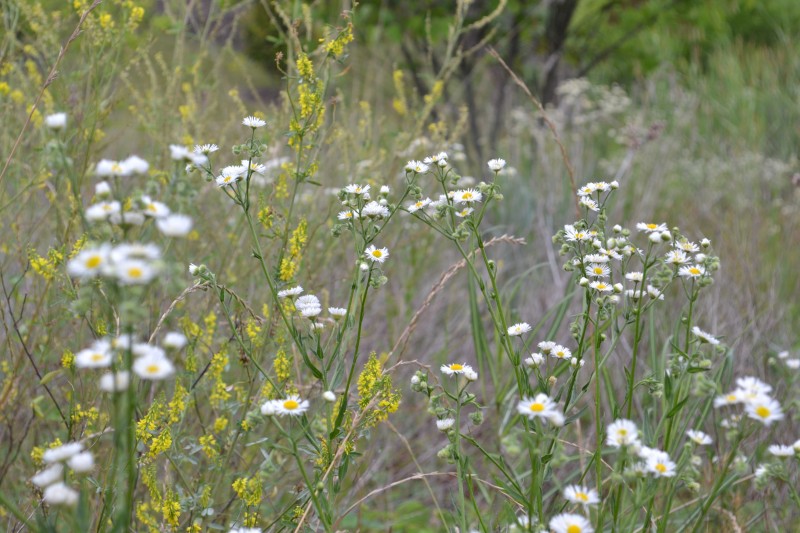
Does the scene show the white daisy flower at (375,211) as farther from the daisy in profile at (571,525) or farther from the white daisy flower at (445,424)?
the daisy in profile at (571,525)

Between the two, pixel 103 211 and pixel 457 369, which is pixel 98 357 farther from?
pixel 457 369

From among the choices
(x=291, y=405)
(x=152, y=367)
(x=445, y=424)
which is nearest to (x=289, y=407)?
(x=291, y=405)

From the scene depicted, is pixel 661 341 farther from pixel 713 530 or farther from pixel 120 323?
pixel 120 323

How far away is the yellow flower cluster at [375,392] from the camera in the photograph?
4.94ft

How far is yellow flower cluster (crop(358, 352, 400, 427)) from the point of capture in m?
1.51

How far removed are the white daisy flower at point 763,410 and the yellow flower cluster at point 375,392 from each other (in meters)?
0.63

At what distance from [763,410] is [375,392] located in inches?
27.4

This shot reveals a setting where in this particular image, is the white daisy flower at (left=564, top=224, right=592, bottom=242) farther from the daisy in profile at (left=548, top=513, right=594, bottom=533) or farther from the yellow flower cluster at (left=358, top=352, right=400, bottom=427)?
the daisy in profile at (left=548, top=513, right=594, bottom=533)

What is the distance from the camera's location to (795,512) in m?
2.43

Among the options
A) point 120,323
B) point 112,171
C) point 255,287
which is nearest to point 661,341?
point 255,287

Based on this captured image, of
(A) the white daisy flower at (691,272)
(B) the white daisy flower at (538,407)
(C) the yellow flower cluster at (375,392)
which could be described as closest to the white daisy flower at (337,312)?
(C) the yellow flower cluster at (375,392)

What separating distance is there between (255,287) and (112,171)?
68.3 inches

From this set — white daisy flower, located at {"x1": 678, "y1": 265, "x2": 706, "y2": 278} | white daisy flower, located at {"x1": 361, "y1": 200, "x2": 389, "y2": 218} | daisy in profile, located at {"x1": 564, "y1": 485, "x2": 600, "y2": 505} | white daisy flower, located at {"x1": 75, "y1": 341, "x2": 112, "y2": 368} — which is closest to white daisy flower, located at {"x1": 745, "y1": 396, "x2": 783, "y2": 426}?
daisy in profile, located at {"x1": 564, "y1": 485, "x2": 600, "y2": 505}

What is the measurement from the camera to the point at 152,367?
90 centimetres
